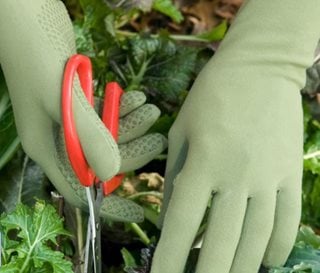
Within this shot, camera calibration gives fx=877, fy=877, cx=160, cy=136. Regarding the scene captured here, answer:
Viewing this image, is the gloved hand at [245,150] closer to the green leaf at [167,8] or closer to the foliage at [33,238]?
the foliage at [33,238]

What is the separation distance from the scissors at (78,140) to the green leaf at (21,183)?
326 millimetres

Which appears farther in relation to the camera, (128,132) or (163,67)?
(163,67)

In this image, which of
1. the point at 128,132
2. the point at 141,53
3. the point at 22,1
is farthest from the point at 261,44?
A: the point at 141,53

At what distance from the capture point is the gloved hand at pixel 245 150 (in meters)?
1.18

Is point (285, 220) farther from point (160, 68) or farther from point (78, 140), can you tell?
point (160, 68)

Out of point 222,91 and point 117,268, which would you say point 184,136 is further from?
point 117,268

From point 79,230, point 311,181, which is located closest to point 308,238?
point 311,181

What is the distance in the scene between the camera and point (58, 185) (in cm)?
124

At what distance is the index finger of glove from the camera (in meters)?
1.18

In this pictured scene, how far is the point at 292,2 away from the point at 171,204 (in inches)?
13.1

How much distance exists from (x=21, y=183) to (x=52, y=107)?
45 centimetres

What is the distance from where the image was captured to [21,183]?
5.21 ft

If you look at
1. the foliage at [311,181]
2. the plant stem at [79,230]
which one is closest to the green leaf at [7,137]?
the plant stem at [79,230]

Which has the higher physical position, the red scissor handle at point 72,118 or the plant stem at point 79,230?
the red scissor handle at point 72,118
